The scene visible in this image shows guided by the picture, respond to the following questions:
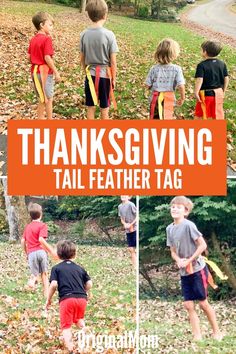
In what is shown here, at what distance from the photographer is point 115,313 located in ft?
18.5

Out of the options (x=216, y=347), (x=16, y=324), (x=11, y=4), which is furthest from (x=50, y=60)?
(x=11, y=4)

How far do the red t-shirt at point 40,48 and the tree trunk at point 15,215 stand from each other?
6.93 feet

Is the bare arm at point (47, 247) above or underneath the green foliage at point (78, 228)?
underneath

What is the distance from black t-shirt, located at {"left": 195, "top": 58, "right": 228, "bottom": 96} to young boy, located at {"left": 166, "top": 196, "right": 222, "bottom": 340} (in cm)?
230

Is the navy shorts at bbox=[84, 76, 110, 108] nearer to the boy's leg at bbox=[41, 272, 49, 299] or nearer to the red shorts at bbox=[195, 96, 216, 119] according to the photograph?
the red shorts at bbox=[195, 96, 216, 119]

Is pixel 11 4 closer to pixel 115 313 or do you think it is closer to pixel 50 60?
pixel 50 60

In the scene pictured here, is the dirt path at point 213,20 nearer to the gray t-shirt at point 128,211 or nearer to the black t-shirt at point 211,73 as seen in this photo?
the black t-shirt at point 211,73

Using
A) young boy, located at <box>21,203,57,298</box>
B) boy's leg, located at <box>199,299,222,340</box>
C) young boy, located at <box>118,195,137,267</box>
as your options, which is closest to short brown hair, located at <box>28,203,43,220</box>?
young boy, located at <box>21,203,57,298</box>

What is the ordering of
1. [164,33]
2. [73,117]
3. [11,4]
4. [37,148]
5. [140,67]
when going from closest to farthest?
[37,148] < [73,117] < [140,67] < [164,33] < [11,4]

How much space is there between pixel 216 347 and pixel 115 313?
31.1 inches

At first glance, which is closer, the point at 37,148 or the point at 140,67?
the point at 37,148

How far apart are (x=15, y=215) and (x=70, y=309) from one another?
32.2 inches

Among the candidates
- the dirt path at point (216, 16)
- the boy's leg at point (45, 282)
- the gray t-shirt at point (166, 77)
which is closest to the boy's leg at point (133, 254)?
the boy's leg at point (45, 282)

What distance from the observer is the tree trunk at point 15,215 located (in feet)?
18.5
